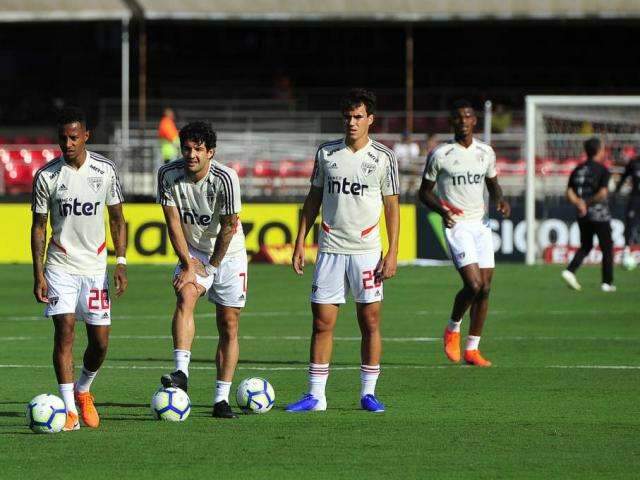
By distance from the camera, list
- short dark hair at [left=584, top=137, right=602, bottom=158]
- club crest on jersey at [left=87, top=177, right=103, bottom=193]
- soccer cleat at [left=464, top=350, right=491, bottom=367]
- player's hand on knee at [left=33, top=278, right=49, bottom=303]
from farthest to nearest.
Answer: short dark hair at [left=584, top=137, right=602, bottom=158]
soccer cleat at [left=464, top=350, right=491, bottom=367]
club crest on jersey at [left=87, top=177, right=103, bottom=193]
player's hand on knee at [left=33, top=278, right=49, bottom=303]

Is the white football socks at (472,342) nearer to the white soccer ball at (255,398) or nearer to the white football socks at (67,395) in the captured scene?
the white soccer ball at (255,398)

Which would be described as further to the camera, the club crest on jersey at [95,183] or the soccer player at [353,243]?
the soccer player at [353,243]

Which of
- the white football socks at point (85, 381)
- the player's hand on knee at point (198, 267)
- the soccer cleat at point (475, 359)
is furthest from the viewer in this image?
the soccer cleat at point (475, 359)

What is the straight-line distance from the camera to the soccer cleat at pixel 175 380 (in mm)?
9258

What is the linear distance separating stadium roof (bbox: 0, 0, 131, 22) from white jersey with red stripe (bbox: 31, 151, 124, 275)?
2604cm

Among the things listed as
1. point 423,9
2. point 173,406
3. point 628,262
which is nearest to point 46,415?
point 173,406

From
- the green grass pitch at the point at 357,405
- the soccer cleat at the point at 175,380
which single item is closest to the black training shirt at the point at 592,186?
the green grass pitch at the point at 357,405

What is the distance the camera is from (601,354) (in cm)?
1334

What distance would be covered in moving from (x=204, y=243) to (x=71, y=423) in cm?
162

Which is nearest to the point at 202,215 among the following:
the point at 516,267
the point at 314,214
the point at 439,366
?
the point at 314,214

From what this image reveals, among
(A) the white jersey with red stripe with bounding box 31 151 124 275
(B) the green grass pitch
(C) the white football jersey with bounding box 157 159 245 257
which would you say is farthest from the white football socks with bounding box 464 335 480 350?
(A) the white jersey with red stripe with bounding box 31 151 124 275

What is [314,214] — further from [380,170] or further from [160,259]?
[160,259]

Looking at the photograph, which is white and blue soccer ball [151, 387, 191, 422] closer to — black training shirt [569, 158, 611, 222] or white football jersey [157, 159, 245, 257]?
white football jersey [157, 159, 245, 257]

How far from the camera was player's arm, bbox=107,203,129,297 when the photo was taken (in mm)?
8969
